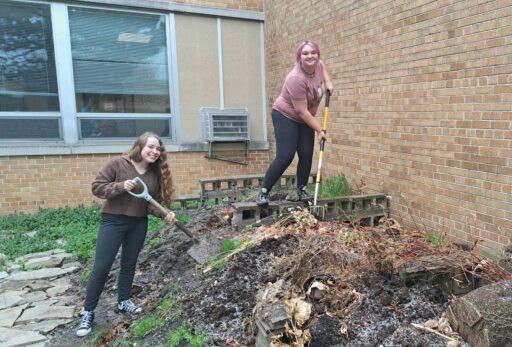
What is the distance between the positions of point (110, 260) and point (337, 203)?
9.14ft

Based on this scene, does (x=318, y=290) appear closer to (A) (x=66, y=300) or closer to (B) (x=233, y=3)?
(A) (x=66, y=300)

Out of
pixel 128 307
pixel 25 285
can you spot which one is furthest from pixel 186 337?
pixel 25 285

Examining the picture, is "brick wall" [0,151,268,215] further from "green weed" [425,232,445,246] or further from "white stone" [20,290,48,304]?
"green weed" [425,232,445,246]

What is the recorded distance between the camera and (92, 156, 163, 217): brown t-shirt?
143 inches

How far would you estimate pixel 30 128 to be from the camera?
769cm

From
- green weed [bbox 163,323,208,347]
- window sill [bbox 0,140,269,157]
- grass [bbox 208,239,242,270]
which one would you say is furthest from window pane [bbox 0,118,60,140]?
green weed [bbox 163,323,208,347]

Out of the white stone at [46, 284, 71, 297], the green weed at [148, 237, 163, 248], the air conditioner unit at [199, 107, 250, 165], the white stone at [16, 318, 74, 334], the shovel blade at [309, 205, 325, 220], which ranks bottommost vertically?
the white stone at [46, 284, 71, 297]

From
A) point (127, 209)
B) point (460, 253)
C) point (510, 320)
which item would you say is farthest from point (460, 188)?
point (127, 209)

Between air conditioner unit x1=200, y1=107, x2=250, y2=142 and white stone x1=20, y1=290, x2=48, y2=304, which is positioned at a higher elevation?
air conditioner unit x1=200, y1=107, x2=250, y2=142

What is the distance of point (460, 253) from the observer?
3.22m

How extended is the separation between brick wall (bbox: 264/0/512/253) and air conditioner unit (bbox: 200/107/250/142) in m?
2.77

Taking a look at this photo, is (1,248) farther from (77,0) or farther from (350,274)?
(350,274)

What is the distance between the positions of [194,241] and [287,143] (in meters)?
1.60

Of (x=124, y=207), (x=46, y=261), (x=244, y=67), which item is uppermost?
(x=244, y=67)
